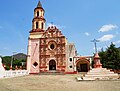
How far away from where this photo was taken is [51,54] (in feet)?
111

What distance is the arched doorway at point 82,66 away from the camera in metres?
33.3

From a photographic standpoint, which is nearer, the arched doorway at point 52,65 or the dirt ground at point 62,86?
the dirt ground at point 62,86

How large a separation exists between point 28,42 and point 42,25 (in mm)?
5348

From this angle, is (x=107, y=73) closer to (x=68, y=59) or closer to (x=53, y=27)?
(x=68, y=59)

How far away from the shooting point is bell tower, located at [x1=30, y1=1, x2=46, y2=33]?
3544 cm

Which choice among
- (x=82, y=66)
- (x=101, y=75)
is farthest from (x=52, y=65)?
(x=101, y=75)

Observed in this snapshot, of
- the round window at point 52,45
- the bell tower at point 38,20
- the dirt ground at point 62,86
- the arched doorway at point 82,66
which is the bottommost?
the dirt ground at point 62,86

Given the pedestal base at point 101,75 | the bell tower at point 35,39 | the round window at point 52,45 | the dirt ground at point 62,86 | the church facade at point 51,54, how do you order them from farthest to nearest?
1. the round window at point 52,45
2. the bell tower at point 35,39
3. the church facade at point 51,54
4. the pedestal base at point 101,75
5. the dirt ground at point 62,86

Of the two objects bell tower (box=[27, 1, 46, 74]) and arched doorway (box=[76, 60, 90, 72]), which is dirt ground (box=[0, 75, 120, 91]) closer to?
arched doorway (box=[76, 60, 90, 72])

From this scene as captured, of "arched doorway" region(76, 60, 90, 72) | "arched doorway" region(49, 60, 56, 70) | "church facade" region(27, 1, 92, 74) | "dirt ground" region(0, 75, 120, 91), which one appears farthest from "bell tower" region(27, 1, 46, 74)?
"dirt ground" region(0, 75, 120, 91)

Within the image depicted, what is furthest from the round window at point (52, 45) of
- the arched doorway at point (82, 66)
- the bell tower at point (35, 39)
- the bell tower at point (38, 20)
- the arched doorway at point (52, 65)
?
the arched doorway at point (82, 66)

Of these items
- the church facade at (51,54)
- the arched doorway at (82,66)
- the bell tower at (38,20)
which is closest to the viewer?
the church facade at (51,54)

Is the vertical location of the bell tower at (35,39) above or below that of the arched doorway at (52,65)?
above

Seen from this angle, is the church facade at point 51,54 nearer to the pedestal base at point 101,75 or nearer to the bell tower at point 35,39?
the bell tower at point 35,39
